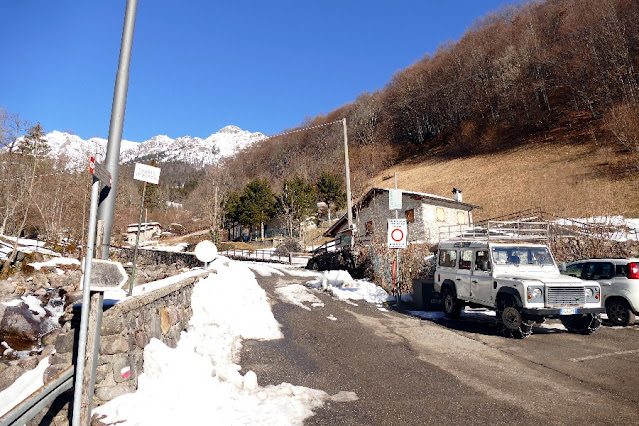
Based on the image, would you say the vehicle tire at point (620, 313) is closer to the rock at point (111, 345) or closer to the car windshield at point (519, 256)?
the car windshield at point (519, 256)

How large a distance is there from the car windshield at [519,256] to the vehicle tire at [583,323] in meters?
1.51

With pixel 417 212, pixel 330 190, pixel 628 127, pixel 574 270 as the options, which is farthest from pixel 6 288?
pixel 330 190

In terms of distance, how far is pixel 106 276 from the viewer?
11.9 ft

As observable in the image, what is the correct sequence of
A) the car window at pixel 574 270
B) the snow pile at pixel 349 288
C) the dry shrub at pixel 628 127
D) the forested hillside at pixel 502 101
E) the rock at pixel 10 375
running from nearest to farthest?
the rock at pixel 10 375 → the car window at pixel 574 270 → the snow pile at pixel 349 288 → the dry shrub at pixel 628 127 → the forested hillside at pixel 502 101

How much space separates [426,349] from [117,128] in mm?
6518

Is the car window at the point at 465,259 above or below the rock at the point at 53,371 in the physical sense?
above

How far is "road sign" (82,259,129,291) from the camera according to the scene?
356 cm

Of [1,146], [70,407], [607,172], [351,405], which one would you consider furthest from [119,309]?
[607,172]

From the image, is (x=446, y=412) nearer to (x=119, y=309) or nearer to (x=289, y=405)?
(x=289, y=405)

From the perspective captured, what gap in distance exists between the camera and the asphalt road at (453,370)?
15.1 feet

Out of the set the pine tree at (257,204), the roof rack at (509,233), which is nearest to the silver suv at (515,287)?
the roof rack at (509,233)

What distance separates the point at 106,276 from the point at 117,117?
79.3 inches

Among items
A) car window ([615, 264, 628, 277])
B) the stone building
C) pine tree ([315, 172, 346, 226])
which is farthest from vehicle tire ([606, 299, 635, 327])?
pine tree ([315, 172, 346, 226])

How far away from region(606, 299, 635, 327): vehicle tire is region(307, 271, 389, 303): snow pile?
6412 mm
